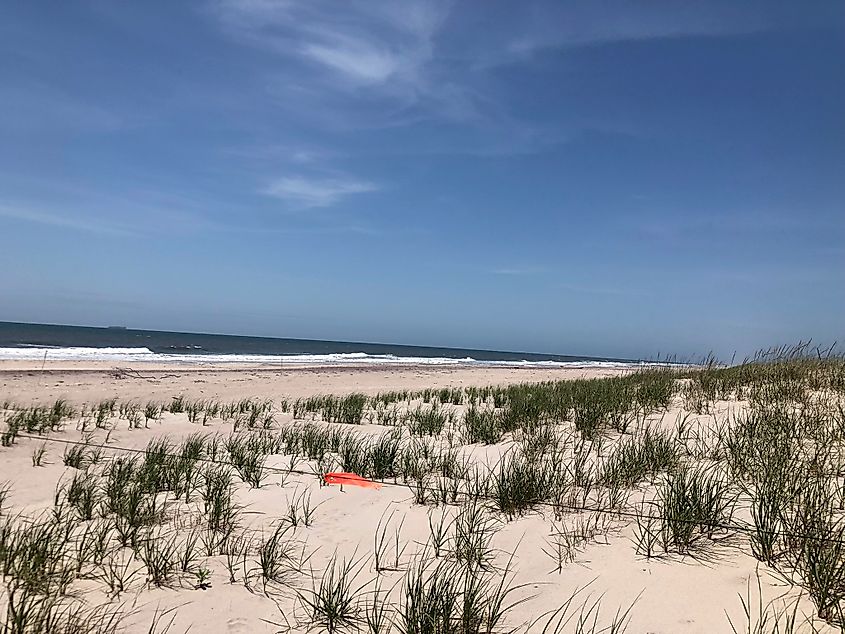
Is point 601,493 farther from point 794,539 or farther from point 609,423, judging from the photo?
point 609,423

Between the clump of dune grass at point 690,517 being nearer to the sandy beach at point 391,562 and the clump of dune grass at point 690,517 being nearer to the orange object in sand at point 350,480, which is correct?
the sandy beach at point 391,562

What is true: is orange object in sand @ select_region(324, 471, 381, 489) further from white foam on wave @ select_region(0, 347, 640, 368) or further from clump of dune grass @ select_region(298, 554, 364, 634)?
white foam on wave @ select_region(0, 347, 640, 368)

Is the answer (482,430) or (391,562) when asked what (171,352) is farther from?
(391,562)

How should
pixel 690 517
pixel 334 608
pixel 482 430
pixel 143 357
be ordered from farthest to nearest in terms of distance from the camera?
pixel 143 357, pixel 482 430, pixel 690 517, pixel 334 608

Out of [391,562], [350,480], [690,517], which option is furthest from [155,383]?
[690,517]

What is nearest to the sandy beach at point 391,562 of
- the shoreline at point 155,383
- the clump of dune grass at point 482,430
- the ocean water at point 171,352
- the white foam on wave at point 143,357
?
the clump of dune grass at point 482,430

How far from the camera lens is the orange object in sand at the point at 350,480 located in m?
5.04

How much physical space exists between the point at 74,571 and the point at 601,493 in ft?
11.8

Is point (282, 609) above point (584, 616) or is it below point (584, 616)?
below

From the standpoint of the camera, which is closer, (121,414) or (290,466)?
(290,466)

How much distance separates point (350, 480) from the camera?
5.14m

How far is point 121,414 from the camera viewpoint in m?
10.0

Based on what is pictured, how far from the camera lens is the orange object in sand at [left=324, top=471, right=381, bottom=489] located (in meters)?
5.04

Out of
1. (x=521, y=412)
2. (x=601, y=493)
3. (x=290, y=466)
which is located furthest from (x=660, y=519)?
(x=521, y=412)
